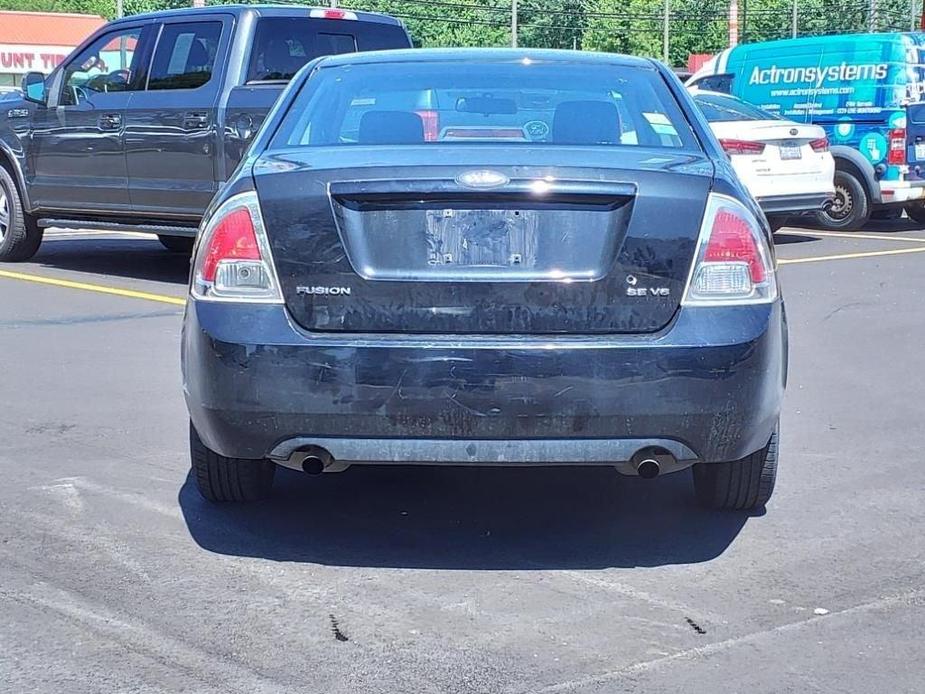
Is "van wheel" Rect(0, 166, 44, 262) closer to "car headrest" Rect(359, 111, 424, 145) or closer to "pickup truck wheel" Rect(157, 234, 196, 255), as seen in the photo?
"pickup truck wheel" Rect(157, 234, 196, 255)

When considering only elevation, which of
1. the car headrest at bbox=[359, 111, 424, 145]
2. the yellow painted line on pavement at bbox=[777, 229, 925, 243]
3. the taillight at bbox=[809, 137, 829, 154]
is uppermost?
the car headrest at bbox=[359, 111, 424, 145]

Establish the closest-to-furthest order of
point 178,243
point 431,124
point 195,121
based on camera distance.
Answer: point 431,124 → point 195,121 → point 178,243

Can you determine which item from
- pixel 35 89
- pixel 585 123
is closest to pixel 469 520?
pixel 585 123

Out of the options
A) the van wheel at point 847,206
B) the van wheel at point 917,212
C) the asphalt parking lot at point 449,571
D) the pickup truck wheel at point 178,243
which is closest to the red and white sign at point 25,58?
the van wheel at point 917,212

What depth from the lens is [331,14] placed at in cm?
1106

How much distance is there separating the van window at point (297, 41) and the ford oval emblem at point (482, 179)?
21.7ft

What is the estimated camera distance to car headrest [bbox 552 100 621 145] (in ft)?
15.7

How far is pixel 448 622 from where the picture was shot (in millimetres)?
3867

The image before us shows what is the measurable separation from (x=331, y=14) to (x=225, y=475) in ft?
22.6

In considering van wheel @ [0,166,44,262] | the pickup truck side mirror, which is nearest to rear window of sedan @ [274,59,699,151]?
the pickup truck side mirror

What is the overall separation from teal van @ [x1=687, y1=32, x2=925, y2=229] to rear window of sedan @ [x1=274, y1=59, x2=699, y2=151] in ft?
35.6

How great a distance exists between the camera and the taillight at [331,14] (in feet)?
35.8

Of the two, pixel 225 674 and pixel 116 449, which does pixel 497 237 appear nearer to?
pixel 225 674

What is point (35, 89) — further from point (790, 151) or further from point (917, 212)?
point (917, 212)
